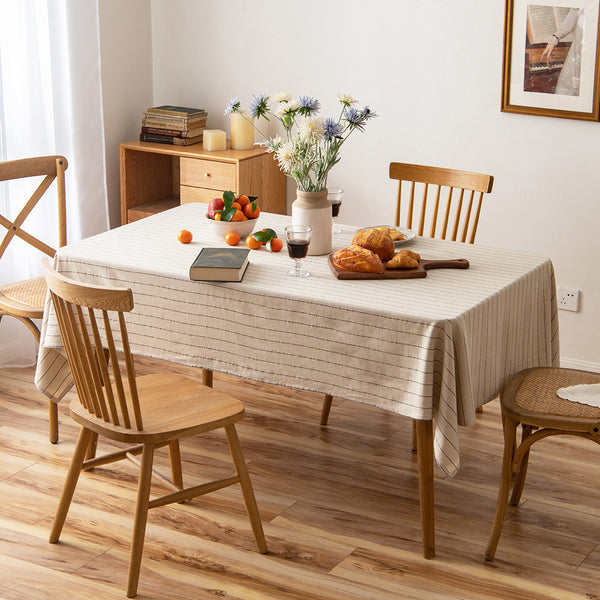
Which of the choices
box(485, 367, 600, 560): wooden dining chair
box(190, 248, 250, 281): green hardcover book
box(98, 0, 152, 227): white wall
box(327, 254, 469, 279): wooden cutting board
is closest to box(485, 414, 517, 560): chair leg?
box(485, 367, 600, 560): wooden dining chair

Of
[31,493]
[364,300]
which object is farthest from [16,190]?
[364,300]

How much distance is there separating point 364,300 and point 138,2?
2.55 metres

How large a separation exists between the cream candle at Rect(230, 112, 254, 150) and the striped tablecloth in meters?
1.34

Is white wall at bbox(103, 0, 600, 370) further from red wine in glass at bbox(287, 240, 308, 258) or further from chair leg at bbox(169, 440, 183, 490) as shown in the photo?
chair leg at bbox(169, 440, 183, 490)

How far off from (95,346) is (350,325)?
646mm

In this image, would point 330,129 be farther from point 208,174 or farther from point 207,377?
point 208,174

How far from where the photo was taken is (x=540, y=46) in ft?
11.7

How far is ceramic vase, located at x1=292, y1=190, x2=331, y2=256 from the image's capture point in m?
2.77

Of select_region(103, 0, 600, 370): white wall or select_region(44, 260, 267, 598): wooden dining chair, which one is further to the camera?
select_region(103, 0, 600, 370): white wall

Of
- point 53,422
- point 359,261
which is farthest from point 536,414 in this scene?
point 53,422

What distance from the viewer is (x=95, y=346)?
2.26 meters

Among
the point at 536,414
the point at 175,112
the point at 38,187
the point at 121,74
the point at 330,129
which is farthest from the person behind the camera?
the point at 121,74

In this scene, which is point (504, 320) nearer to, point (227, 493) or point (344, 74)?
point (227, 493)

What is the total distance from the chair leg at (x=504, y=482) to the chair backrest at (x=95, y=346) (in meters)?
0.95
